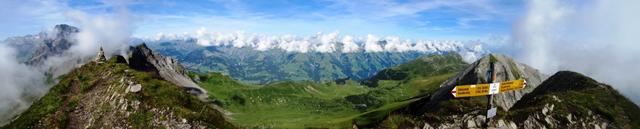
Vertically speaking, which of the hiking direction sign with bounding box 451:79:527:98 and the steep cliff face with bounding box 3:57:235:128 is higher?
the hiking direction sign with bounding box 451:79:527:98

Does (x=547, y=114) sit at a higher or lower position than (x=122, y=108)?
lower

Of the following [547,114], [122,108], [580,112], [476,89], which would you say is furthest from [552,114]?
[122,108]

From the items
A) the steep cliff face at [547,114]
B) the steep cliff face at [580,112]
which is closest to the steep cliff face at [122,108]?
the steep cliff face at [547,114]


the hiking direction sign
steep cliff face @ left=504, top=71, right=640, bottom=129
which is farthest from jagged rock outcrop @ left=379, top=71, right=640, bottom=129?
the hiking direction sign

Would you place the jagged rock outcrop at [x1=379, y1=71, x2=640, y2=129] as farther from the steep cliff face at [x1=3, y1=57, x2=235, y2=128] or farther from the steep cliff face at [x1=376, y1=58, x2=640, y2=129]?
the steep cliff face at [x1=3, y1=57, x2=235, y2=128]

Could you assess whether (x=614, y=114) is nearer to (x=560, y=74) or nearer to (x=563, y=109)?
(x=563, y=109)

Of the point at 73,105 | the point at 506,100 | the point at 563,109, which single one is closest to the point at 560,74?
the point at 563,109

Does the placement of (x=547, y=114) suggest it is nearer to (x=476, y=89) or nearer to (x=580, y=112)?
(x=580, y=112)

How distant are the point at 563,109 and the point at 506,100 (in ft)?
306

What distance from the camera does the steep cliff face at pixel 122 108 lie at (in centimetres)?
4375

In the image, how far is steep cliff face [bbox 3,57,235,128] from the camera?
43750 mm

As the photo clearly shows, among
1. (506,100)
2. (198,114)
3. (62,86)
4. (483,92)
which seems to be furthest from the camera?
(506,100)

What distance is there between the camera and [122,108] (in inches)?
1775

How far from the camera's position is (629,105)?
65062 millimetres
